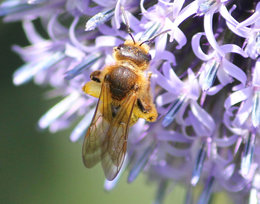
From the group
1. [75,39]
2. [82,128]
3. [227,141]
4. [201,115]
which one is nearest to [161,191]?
[82,128]

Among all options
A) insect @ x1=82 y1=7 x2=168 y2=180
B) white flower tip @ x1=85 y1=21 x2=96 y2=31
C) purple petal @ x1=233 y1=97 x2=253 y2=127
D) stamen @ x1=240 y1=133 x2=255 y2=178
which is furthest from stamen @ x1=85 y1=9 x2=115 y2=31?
stamen @ x1=240 y1=133 x2=255 y2=178

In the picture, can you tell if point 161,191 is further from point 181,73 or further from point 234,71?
point 234,71

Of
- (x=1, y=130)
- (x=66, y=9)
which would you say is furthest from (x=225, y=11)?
(x=1, y=130)

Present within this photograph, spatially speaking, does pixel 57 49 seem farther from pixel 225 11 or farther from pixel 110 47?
pixel 225 11

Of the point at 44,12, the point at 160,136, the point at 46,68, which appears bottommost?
the point at 160,136

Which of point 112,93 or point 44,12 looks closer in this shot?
point 112,93

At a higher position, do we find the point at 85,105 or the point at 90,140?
the point at 90,140
